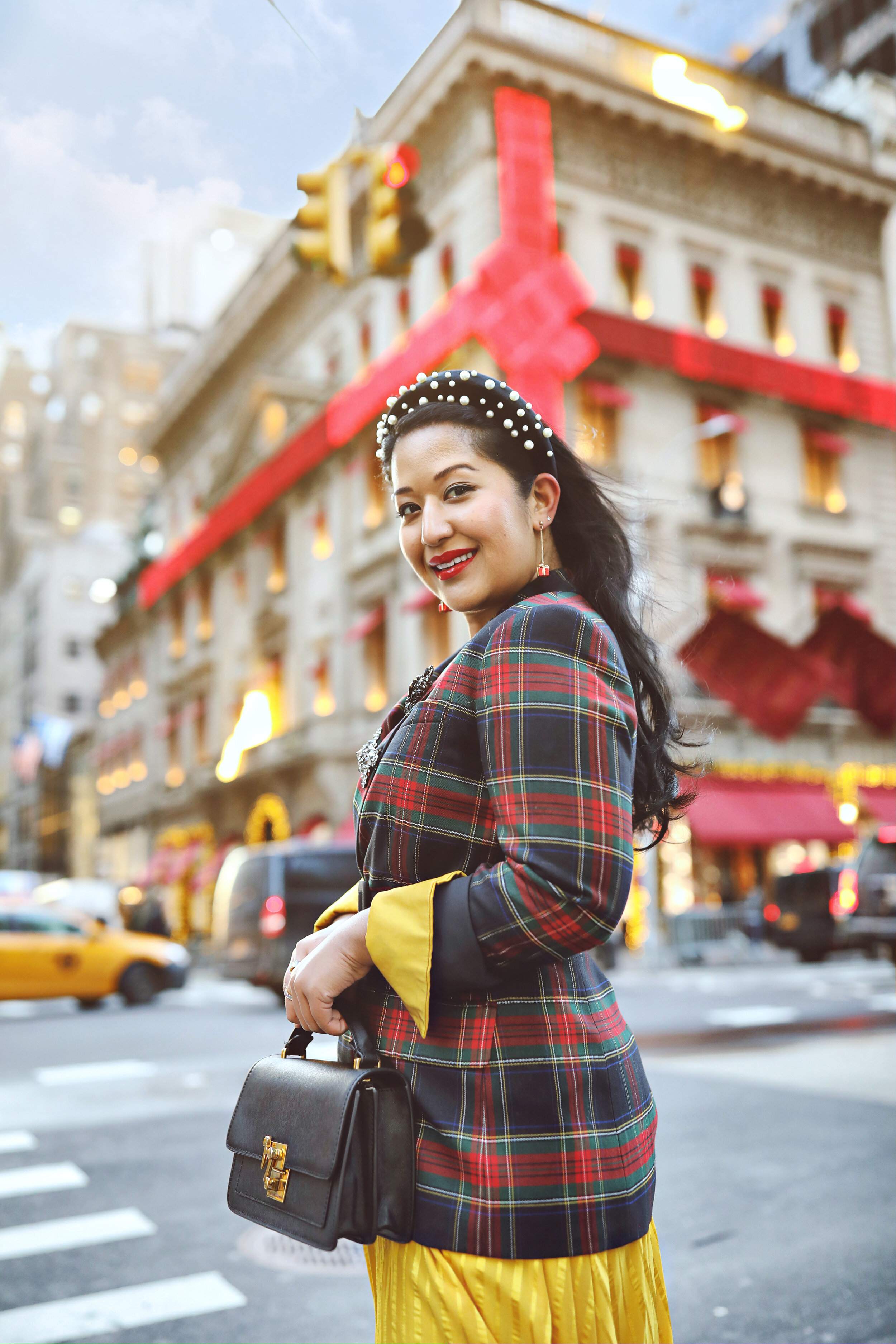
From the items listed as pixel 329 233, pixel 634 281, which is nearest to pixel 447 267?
pixel 634 281

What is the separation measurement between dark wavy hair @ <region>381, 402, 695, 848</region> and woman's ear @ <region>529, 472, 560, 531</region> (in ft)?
0.05

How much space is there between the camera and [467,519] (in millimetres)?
1879

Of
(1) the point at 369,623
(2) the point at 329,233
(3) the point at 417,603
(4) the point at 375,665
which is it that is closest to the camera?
(2) the point at 329,233

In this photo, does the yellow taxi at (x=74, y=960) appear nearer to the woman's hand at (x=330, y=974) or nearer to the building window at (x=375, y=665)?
the building window at (x=375, y=665)

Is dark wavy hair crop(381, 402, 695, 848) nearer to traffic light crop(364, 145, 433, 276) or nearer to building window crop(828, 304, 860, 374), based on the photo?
traffic light crop(364, 145, 433, 276)

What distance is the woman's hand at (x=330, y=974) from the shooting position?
1.70 m

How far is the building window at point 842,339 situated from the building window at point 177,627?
2304 centimetres

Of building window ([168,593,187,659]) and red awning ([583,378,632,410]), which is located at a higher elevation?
red awning ([583,378,632,410])

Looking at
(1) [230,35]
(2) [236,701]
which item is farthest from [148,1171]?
(2) [236,701]

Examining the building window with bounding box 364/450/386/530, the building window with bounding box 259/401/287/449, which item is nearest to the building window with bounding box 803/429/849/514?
the building window with bounding box 364/450/386/530

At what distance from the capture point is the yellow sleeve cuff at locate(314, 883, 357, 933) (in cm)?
199

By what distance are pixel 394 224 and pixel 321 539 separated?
2279 centimetres

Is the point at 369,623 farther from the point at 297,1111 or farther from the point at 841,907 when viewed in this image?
the point at 297,1111

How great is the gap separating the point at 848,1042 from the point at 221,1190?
20.6ft
